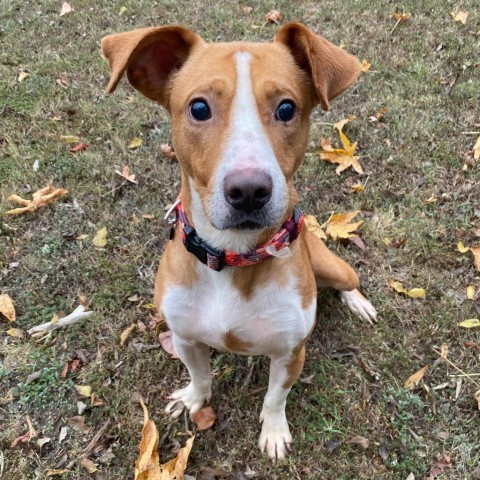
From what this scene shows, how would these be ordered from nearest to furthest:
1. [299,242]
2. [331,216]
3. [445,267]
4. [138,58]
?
[138,58]
[299,242]
[445,267]
[331,216]

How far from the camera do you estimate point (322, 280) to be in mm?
4062

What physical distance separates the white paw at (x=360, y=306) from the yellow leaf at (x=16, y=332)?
265cm

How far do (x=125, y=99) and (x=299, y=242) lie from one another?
3819mm

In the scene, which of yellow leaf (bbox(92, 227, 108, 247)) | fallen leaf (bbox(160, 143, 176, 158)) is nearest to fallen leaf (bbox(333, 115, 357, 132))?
fallen leaf (bbox(160, 143, 176, 158))

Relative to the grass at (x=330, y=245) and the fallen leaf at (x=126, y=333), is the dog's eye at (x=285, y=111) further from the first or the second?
the fallen leaf at (x=126, y=333)

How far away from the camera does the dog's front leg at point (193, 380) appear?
3.28 metres

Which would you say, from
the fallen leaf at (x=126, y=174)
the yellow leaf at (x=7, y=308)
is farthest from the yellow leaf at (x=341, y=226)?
the yellow leaf at (x=7, y=308)

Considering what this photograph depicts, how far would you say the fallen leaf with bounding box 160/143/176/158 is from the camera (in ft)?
17.8

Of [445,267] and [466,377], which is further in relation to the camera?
[445,267]

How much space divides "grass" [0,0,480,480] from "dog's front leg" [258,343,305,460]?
0.11 m

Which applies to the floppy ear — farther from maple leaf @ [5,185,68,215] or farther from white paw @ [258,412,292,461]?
maple leaf @ [5,185,68,215]

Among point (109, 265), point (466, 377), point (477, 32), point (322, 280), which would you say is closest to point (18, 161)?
point (109, 265)

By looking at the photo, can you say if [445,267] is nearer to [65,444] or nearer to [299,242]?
[299,242]

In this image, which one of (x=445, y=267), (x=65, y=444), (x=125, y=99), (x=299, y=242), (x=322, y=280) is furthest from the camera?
(x=125, y=99)
